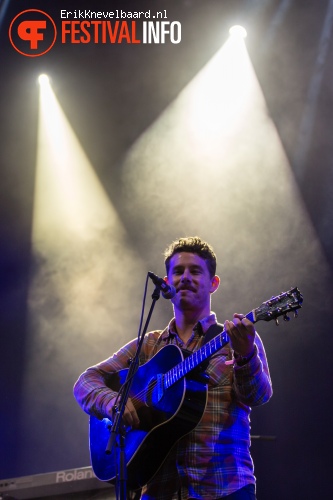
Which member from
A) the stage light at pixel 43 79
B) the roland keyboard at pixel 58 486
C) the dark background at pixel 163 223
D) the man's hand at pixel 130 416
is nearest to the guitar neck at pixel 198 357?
the man's hand at pixel 130 416

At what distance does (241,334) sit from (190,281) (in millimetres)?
806

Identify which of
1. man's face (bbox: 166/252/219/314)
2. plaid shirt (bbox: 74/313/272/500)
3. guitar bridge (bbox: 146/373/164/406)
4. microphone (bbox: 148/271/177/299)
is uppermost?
man's face (bbox: 166/252/219/314)

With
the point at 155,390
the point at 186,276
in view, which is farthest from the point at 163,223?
the point at 155,390

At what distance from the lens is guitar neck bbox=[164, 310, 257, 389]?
280 cm

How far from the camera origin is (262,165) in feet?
22.3

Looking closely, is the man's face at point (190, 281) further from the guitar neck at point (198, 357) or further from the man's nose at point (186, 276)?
the guitar neck at point (198, 357)

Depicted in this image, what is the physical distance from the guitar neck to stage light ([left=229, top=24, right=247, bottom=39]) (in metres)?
5.20

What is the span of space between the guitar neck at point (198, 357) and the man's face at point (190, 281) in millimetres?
511

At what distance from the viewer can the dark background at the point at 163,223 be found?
18.7ft

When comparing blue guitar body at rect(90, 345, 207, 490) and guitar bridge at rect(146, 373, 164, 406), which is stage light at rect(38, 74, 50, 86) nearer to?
blue guitar body at rect(90, 345, 207, 490)

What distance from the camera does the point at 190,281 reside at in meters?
3.42

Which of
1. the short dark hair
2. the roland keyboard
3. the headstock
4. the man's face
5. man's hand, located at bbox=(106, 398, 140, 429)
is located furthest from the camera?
the roland keyboard

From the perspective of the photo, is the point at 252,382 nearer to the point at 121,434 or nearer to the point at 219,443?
the point at 219,443

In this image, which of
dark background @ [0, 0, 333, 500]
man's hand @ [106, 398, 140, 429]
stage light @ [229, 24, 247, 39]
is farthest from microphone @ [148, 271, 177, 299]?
stage light @ [229, 24, 247, 39]
